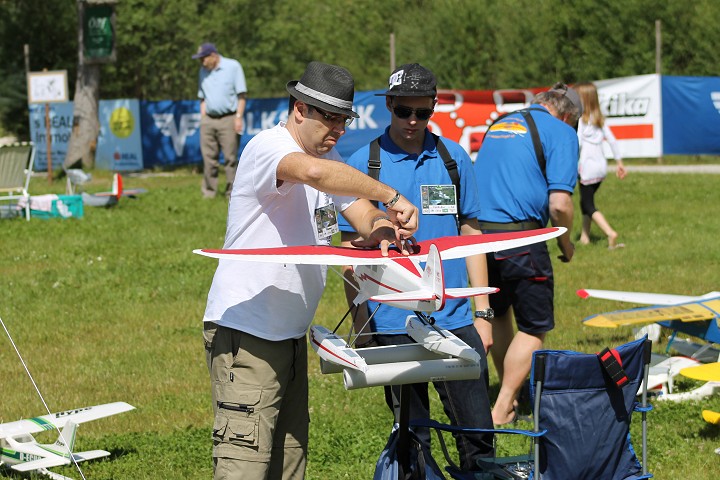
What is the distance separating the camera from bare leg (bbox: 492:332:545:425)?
19.7 ft

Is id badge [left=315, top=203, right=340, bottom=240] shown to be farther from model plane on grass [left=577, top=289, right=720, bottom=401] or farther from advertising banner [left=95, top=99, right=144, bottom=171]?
advertising banner [left=95, top=99, right=144, bottom=171]

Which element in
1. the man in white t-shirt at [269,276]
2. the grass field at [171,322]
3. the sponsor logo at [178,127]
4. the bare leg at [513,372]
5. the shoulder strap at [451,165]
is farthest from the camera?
the sponsor logo at [178,127]

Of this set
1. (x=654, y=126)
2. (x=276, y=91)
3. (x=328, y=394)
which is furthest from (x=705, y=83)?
(x=276, y=91)

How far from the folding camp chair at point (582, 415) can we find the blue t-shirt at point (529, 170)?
5.80 ft

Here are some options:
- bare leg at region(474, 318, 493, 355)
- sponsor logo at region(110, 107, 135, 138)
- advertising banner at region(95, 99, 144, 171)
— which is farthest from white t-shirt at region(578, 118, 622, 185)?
sponsor logo at region(110, 107, 135, 138)

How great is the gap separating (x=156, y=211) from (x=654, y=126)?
10.2 meters

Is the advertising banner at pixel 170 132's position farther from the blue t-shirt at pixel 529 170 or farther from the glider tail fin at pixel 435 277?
the glider tail fin at pixel 435 277

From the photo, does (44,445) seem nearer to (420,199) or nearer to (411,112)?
(420,199)

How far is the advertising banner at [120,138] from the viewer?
2508cm

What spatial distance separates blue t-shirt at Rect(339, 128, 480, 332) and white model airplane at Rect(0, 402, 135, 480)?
5.84ft

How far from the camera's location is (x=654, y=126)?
2036cm

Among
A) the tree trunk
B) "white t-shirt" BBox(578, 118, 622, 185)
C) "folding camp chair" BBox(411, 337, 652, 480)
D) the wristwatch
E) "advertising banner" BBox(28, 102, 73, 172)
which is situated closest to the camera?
"folding camp chair" BBox(411, 337, 652, 480)

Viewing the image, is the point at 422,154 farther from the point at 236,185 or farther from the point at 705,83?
the point at 705,83

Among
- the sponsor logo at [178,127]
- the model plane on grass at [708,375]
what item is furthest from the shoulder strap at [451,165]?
the sponsor logo at [178,127]
